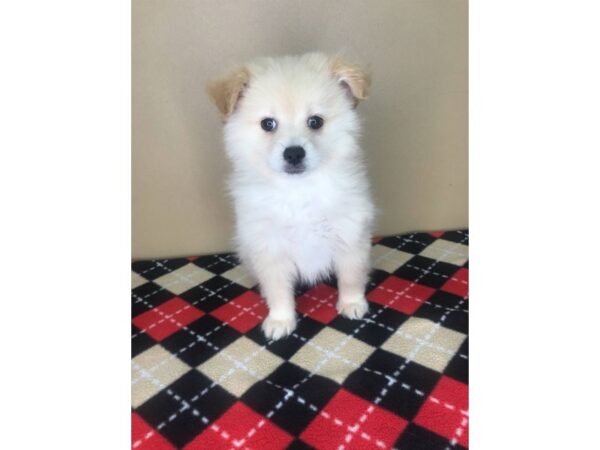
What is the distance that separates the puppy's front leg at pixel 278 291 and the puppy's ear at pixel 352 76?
0.79 meters

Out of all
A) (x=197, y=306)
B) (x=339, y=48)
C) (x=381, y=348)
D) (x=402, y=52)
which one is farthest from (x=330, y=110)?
(x=197, y=306)

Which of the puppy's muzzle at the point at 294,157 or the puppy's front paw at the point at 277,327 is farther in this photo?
the puppy's front paw at the point at 277,327

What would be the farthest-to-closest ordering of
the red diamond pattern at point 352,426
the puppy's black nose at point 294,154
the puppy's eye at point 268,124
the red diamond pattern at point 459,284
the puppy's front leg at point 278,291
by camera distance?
1. the red diamond pattern at point 459,284
2. the puppy's front leg at point 278,291
3. the puppy's eye at point 268,124
4. the puppy's black nose at point 294,154
5. the red diamond pattern at point 352,426

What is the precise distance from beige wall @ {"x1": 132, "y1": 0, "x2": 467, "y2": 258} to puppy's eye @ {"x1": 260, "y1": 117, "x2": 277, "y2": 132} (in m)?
0.53

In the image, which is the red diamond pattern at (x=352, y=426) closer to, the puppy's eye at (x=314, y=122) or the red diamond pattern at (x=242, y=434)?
the red diamond pattern at (x=242, y=434)

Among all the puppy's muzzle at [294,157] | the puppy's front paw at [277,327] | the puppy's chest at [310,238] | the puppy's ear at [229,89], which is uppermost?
the puppy's ear at [229,89]

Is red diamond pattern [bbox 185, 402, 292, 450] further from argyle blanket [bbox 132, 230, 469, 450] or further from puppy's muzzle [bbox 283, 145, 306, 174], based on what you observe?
puppy's muzzle [bbox 283, 145, 306, 174]

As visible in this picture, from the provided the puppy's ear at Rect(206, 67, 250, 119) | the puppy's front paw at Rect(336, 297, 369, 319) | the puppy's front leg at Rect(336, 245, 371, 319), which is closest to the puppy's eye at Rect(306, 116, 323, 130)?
the puppy's ear at Rect(206, 67, 250, 119)

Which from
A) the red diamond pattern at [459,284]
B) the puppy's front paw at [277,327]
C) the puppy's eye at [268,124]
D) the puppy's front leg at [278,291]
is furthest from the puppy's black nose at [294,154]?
the red diamond pattern at [459,284]

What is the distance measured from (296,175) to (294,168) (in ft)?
0.29

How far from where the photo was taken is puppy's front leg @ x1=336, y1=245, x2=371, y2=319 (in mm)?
1852

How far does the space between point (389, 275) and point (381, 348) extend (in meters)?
0.61

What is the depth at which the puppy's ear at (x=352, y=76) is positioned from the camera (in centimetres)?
167

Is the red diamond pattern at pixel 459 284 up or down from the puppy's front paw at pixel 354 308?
up
